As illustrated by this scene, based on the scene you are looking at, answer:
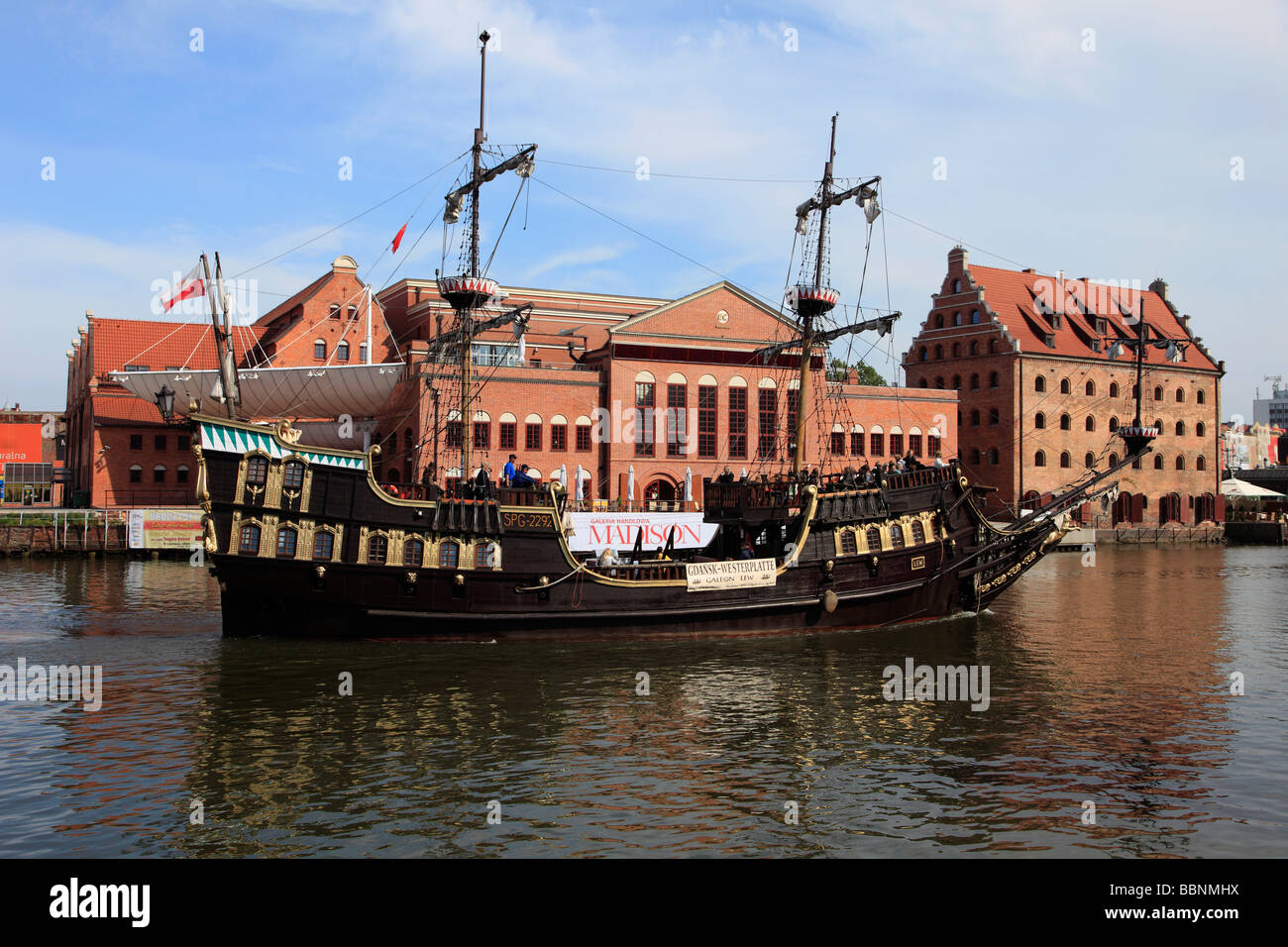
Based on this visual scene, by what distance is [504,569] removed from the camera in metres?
24.6

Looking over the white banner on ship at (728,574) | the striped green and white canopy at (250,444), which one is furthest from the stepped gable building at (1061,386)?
the striped green and white canopy at (250,444)

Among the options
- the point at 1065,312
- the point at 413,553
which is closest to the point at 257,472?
the point at 413,553

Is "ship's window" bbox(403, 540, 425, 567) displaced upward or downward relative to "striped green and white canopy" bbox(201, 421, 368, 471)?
downward

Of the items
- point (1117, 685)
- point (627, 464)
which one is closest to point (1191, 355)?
point (627, 464)

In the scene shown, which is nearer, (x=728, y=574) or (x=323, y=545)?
(x=323, y=545)

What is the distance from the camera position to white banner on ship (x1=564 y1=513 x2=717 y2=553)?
40906 mm

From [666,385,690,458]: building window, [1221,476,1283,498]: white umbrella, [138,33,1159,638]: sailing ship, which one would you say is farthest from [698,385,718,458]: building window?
[1221,476,1283,498]: white umbrella

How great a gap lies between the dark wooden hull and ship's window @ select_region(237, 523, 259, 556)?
47 mm

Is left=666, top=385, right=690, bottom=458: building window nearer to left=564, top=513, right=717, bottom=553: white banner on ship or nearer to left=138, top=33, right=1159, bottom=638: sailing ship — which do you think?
left=564, top=513, right=717, bottom=553: white banner on ship

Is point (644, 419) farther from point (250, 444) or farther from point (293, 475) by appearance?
point (250, 444)

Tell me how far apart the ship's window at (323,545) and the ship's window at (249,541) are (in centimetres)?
125

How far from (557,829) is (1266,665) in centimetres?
1888

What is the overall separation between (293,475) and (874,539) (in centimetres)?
1501
